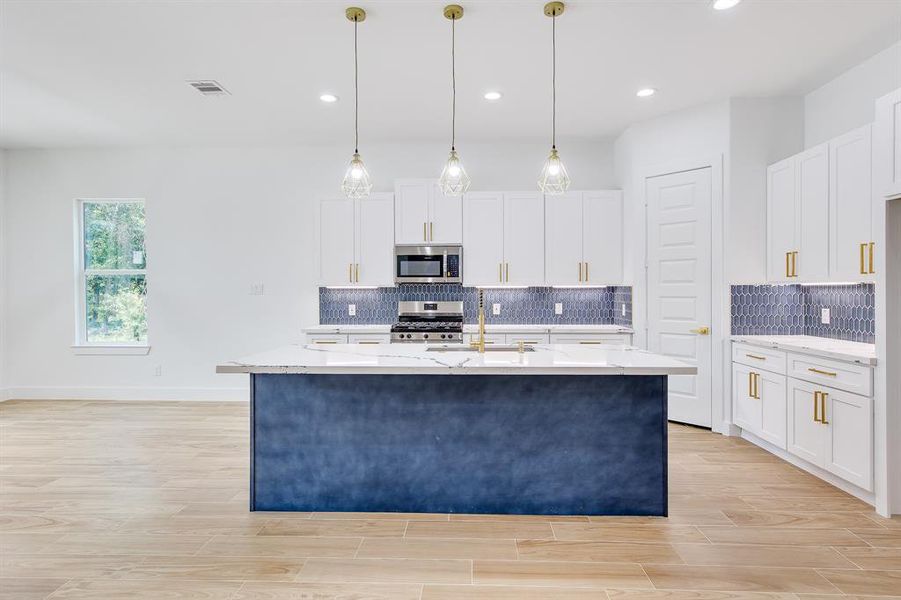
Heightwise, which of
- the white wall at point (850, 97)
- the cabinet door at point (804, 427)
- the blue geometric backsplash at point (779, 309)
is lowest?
the cabinet door at point (804, 427)

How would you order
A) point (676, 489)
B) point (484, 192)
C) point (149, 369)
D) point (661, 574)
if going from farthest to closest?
point (149, 369) → point (484, 192) → point (676, 489) → point (661, 574)

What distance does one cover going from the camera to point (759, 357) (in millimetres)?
3865

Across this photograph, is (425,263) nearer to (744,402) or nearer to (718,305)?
(718,305)

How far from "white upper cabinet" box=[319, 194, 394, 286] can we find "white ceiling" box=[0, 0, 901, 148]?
0.79 metres

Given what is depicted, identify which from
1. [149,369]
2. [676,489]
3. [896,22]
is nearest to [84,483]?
[149,369]

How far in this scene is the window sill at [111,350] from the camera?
19.0 ft

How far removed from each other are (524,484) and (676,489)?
1.07 m

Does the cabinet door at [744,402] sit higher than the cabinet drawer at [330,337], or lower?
lower

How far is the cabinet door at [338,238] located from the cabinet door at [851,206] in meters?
4.02

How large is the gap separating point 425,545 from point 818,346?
2.82 meters

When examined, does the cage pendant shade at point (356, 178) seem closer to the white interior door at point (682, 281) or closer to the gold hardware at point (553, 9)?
the gold hardware at point (553, 9)

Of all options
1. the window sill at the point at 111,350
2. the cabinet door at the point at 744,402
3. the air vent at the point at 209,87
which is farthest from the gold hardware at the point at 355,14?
the window sill at the point at 111,350

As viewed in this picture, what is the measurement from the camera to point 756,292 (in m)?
4.37

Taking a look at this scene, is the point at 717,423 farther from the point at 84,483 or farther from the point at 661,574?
the point at 84,483
